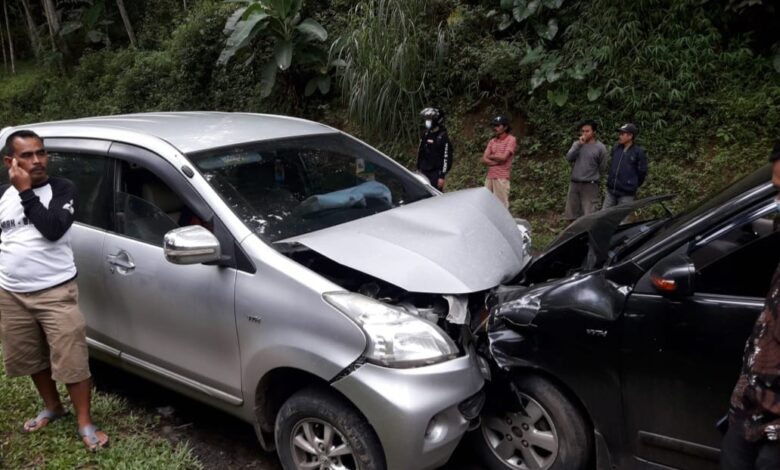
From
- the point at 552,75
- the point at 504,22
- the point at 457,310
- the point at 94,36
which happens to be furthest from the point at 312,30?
the point at 94,36

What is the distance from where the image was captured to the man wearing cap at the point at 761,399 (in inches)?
73.9

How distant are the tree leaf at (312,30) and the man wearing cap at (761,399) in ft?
31.4

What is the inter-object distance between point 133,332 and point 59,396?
0.79 metres

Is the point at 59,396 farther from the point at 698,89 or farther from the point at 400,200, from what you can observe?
the point at 698,89

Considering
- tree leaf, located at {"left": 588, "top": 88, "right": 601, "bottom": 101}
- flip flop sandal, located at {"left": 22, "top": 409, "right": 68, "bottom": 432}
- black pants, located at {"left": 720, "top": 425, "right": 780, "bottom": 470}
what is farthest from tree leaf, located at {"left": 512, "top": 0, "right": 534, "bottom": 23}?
black pants, located at {"left": 720, "top": 425, "right": 780, "bottom": 470}

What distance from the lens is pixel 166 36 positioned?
56.3 feet

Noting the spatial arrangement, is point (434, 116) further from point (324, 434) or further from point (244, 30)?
point (324, 434)

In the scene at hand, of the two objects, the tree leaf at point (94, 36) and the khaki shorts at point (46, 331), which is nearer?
the khaki shorts at point (46, 331)

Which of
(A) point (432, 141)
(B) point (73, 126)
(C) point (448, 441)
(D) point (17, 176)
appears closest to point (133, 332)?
(D) point (17, 176)

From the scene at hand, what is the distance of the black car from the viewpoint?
250cm

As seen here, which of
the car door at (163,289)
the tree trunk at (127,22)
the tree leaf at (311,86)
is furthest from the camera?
the tree trunk at (127,22)

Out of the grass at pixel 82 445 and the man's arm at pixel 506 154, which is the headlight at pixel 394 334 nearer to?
the grass at pixel 82 445

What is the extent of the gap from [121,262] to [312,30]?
822 cm

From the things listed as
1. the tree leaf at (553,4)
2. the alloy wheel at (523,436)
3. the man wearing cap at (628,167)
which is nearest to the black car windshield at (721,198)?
the alloy wheel at (523,436)
